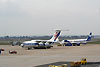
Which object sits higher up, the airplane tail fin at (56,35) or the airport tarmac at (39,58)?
the airplane tail fin at (56,35)

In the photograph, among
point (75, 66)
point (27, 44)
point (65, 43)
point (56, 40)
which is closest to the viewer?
point (75, 66)

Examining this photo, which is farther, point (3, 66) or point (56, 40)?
point (56, 40)

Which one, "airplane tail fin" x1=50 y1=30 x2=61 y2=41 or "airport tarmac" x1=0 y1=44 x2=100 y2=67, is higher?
"airplane tail fin" x1=50 y1=30 x2=61 y2=41

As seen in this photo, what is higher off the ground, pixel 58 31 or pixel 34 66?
pixel 58 31

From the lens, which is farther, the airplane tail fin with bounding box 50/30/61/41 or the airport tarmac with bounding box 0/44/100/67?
the airplane tail fin with bounding box 50/30/61/41

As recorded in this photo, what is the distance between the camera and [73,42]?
115938 mm

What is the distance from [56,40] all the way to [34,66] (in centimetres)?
5619

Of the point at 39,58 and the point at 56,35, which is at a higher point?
the point at 56,35

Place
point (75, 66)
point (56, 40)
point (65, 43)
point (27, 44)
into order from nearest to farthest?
point (75, 66)
point (27, 44)
point (56, 40)
point (65, 43)

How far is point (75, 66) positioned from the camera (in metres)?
27.7

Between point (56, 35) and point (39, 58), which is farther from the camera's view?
point (56, 35)

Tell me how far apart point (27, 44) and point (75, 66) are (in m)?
51.1

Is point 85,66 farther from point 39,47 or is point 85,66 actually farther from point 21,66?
point 39,47

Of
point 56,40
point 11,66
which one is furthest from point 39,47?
point 11,66
